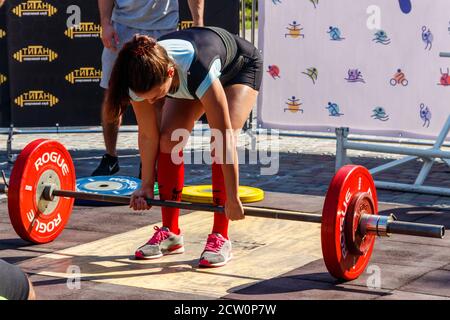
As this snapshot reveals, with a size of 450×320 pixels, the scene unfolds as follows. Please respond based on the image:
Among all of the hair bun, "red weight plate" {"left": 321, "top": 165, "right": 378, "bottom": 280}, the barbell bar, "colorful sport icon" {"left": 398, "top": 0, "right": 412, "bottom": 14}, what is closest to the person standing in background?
"colorful sport icon" {"left": 398, "top": 0, "right": 412, "bottom": 14}

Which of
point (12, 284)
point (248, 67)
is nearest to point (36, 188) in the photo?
point (248, 67)

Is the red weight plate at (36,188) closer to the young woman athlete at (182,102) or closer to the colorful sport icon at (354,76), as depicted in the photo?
the young woman athlete at (182,102)

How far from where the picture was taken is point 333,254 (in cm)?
487

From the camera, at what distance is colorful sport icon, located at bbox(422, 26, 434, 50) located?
7871mm

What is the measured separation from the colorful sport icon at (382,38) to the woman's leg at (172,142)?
2.95 m

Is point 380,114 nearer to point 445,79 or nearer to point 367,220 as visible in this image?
point 445,79

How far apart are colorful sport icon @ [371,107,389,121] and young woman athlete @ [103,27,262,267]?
9.17ft

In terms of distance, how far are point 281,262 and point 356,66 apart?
10.3 ft

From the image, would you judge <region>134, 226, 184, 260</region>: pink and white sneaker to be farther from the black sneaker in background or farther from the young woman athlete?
the black sneaker in background

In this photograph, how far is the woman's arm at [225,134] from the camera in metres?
4.96
